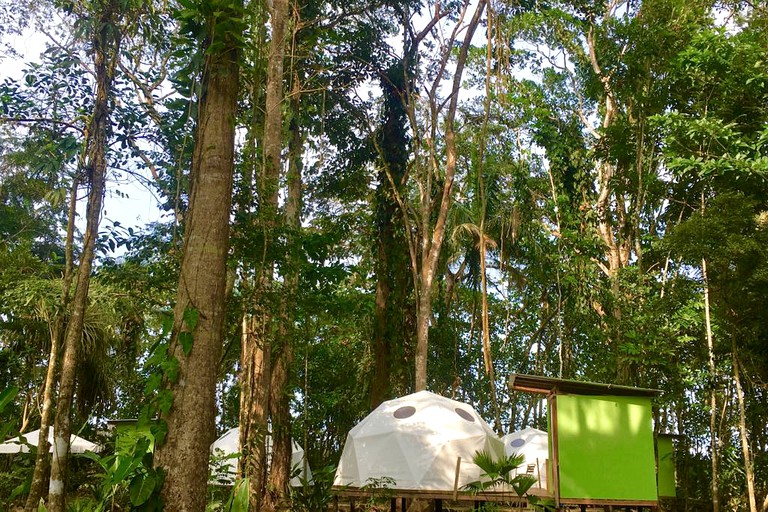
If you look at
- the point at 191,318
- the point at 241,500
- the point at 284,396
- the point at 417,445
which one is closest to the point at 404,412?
the point at 417,445

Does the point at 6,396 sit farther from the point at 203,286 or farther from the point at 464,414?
the point at 464,414

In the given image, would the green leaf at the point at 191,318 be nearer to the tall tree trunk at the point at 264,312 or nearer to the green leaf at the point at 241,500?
the green leaf at the point at 241,500

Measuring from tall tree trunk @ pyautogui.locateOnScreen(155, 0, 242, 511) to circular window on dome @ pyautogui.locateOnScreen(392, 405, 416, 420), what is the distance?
6.98 metres

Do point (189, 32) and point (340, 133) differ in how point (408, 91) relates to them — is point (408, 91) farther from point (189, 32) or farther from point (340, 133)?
point (189, 32)

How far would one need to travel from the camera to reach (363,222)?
1834 cm

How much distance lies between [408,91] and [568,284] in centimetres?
574

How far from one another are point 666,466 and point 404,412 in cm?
538

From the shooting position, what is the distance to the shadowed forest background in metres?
6.33

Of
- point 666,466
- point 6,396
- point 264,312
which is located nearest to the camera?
point 6,396

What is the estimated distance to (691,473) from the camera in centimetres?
1594

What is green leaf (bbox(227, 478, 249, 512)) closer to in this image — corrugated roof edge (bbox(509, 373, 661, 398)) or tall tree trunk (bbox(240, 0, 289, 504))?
tall tree trunk (bbox(240, 0, 289, 504))

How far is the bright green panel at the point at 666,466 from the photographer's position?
43.1 ft

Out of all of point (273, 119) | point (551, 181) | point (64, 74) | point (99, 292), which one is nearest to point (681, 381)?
point (551, 181)

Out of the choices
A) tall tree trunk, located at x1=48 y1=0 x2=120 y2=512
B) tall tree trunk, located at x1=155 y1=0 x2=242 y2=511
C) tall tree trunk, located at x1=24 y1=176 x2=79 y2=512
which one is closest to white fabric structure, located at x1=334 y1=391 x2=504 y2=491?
tall tree trunk, located at x1=24 y1=176 x2=79 y2=512
